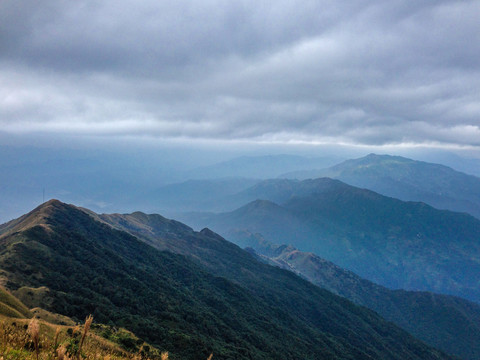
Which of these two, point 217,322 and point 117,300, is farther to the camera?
point 217,322

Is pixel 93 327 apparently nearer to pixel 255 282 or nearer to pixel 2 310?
pixel 2 310

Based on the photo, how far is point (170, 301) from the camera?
77.1m

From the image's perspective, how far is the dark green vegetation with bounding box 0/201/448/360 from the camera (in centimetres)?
5572

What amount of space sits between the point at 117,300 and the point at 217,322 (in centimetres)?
2792

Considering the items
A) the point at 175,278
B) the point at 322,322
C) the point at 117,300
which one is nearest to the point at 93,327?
the point at 117,300

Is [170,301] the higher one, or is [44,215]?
[44,215]

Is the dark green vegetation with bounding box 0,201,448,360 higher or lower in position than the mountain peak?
lower

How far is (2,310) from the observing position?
30750 mm

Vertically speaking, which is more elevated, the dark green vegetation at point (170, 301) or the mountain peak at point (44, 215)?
the mountain peak at point (44, 215)

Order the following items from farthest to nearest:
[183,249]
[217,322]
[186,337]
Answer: [183,249] < [217,322] < [186,337]

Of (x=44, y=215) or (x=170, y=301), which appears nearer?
(x=170, y=301)

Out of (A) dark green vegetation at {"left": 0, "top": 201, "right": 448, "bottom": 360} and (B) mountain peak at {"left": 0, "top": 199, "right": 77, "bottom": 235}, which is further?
(B) mountain peak at {"left": 0, "top": 199, "right": 77, "bottom": 235}

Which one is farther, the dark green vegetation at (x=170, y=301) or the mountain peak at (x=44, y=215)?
the mountain peak at (x=44, y=215)

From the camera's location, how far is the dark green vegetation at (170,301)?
5572 cm
